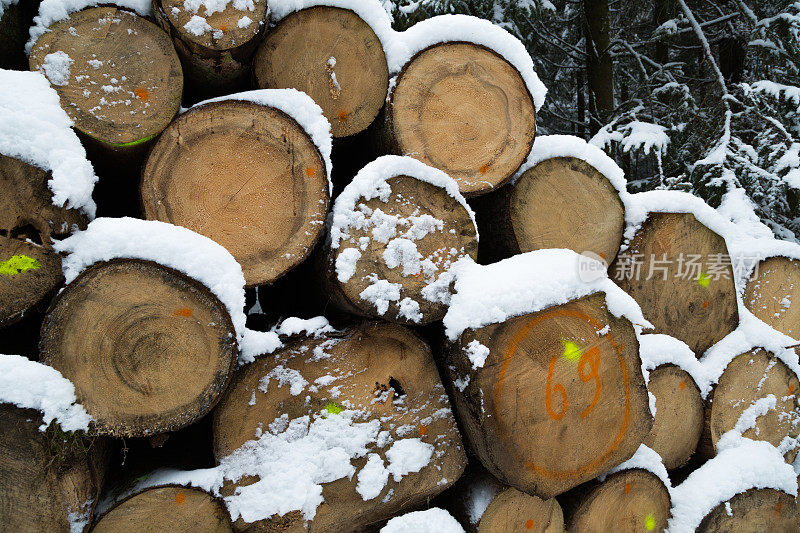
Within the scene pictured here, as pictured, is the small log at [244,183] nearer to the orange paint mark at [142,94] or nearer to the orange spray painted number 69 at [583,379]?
the orange paint mark at [142,94]

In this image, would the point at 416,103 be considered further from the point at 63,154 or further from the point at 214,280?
the point at 63,154

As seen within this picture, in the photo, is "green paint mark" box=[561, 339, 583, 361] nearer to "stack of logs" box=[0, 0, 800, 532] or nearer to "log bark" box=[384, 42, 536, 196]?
"stack of logs" box=[0, 0, 800, 532]

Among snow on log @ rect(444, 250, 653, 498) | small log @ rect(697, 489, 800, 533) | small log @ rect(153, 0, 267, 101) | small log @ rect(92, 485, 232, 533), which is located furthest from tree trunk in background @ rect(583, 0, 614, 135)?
small log @ rect(92, 485, 232, 533)

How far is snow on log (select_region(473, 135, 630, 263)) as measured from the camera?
5.74 ft

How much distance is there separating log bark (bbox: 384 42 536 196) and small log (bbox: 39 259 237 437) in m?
0.82

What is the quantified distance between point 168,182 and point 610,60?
17.7 ft

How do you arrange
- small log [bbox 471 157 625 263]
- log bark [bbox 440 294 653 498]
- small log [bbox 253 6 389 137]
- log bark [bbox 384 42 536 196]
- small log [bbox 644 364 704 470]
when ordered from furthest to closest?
small log [bbox 644 364 704 470] → small log [bbox 471 157 625 263] → log bark [bbox 384 42 536 196] → small log [bbox 253 6 389 137] → log bark [bbox 440 294 653 498]

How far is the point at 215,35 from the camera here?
1.33 meters

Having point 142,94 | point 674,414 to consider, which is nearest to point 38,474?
point 142,94

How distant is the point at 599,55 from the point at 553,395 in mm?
4998

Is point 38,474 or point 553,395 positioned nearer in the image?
point 38,474

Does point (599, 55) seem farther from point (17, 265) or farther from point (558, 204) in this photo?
point (17, 265)

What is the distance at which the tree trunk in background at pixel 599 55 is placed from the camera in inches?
205

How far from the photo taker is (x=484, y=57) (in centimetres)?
168
